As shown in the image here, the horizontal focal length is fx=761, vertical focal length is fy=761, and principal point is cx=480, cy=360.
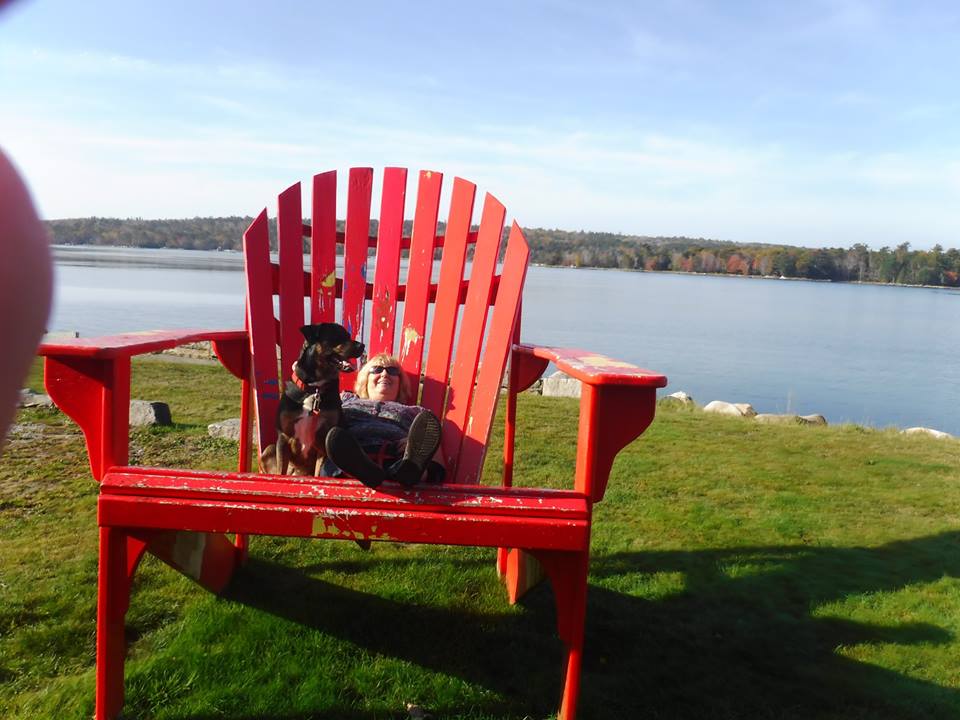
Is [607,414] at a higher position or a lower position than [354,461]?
higher

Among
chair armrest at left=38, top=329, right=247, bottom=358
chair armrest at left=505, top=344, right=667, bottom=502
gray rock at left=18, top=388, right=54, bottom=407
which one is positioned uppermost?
chair armrest at left=38, top=329, right=247, bottom=358

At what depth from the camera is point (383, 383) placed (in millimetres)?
2734

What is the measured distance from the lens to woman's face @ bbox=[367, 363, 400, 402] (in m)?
2.73

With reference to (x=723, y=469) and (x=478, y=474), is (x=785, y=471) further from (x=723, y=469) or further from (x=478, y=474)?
(x=478, y=474)

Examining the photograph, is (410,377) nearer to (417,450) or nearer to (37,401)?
(417,450)

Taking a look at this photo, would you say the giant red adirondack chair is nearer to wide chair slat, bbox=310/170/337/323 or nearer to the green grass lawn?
wide chair slat, bbox=310/170/337/323

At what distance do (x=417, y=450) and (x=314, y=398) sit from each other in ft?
1.45

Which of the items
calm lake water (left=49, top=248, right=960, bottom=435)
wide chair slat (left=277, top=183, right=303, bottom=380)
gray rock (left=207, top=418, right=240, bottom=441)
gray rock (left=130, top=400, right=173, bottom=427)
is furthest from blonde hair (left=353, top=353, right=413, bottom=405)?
calm lake water (left=49, top=248, right=960, bottom=435)

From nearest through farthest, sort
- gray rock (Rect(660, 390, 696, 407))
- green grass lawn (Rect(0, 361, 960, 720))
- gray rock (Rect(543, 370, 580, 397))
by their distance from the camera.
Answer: green grass lawn (Rect(0, 361, 960, 720))
gray rock (Rect(660, 390, 696, 407))
gray rock (Rect(543, 370, 580, 397))

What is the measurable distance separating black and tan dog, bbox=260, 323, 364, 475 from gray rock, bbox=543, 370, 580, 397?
5.23 m

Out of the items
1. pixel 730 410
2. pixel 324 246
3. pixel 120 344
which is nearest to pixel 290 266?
pixel 324 246

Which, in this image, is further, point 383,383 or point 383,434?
point 383,383

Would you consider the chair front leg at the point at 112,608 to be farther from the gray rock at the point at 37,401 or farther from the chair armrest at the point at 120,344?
the gray rock at the point at 37,401

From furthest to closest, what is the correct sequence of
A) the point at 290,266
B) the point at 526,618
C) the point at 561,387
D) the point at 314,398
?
the point at 561,387
the point at 290,266
the point at 526,618
the point at 314,398
